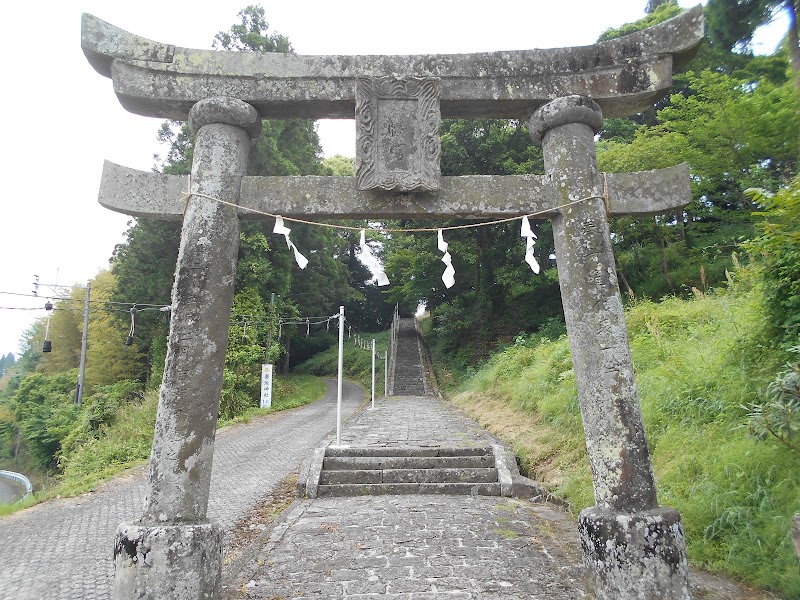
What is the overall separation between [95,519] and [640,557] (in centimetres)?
667

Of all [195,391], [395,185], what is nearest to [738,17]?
[395,185]

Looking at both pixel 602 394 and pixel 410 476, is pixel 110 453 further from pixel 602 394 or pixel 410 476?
pixel 602 394

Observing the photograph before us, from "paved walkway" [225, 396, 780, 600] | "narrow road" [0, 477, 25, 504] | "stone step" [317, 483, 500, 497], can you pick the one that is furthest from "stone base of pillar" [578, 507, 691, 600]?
"narrow road" [0, 477, 25, 504]

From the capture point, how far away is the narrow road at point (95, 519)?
424cm

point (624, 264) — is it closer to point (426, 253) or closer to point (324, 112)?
point (426, 253)

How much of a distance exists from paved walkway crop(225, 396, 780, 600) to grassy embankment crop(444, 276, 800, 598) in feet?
1.03

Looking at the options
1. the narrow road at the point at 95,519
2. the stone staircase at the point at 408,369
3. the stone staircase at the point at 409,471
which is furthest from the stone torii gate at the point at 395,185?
the stone staircase at the point at 408,369

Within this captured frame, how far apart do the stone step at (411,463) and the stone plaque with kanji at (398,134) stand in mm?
4676

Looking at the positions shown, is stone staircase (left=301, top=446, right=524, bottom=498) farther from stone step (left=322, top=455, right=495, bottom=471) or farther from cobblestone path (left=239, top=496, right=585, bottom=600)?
cobblestone path (left=239, top=496, right=585, bottom=600)

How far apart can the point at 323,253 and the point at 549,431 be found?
72.2ft

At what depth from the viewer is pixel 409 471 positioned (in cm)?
677

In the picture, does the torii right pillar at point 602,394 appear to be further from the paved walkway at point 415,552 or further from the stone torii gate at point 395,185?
the paved walkway at point 415,552

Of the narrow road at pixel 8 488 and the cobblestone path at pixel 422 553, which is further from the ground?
the cobblestone path at pixel 422 553

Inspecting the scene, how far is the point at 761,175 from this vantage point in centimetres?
1088
